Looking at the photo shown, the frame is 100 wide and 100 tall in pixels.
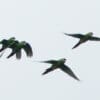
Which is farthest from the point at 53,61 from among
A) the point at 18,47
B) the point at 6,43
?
the point at 6,43

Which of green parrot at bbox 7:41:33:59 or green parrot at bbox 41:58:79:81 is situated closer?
green parrot at bbox 41:58:79:81

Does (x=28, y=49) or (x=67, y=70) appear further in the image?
(x=28, y=49)

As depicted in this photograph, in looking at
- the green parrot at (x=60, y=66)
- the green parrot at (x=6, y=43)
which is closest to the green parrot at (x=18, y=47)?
the green parrot at (x=6, y=43)

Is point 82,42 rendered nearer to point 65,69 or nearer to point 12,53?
point 65,69

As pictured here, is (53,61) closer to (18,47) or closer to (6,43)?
(18,47)

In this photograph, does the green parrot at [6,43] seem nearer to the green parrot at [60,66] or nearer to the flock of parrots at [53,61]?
the flock of parrots at [53,61]

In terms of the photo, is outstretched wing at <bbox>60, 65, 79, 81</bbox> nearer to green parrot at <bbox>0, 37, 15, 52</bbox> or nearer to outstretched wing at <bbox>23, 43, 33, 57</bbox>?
outstretched wing at <bbox>23, 43, 33, 57</bbox>

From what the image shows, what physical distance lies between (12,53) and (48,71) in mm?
2630

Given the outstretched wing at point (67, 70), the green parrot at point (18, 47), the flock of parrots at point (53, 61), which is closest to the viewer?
the flock of parrots at point (53, 61)

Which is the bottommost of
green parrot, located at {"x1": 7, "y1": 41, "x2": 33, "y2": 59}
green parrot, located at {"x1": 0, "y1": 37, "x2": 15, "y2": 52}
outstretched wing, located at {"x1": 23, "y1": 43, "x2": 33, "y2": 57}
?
outstretched wing, located at {"x1": 23, "y1": 43, "x2": 33, "y2": 57}

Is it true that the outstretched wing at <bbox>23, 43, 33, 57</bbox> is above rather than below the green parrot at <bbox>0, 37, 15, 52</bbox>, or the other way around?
below

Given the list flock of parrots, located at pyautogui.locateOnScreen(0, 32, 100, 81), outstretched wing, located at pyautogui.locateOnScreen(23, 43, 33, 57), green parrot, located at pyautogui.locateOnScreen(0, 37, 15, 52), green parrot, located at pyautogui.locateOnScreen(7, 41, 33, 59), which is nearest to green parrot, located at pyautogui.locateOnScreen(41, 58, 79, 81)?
flock of parrots, located at pyautogui.locateOnScreen(0, 32, 100, 81)

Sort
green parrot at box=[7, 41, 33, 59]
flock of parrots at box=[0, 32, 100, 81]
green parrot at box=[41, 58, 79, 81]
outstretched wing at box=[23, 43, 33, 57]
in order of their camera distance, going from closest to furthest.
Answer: green parrot at box=[41, 58, 79, 81], flock of parrots at box=[0, 32, 100, 81], green parrot at box=[7, 41, 33, 59], outstretched wing at box=[23, 43, 33, 57]

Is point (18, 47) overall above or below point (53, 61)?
above
